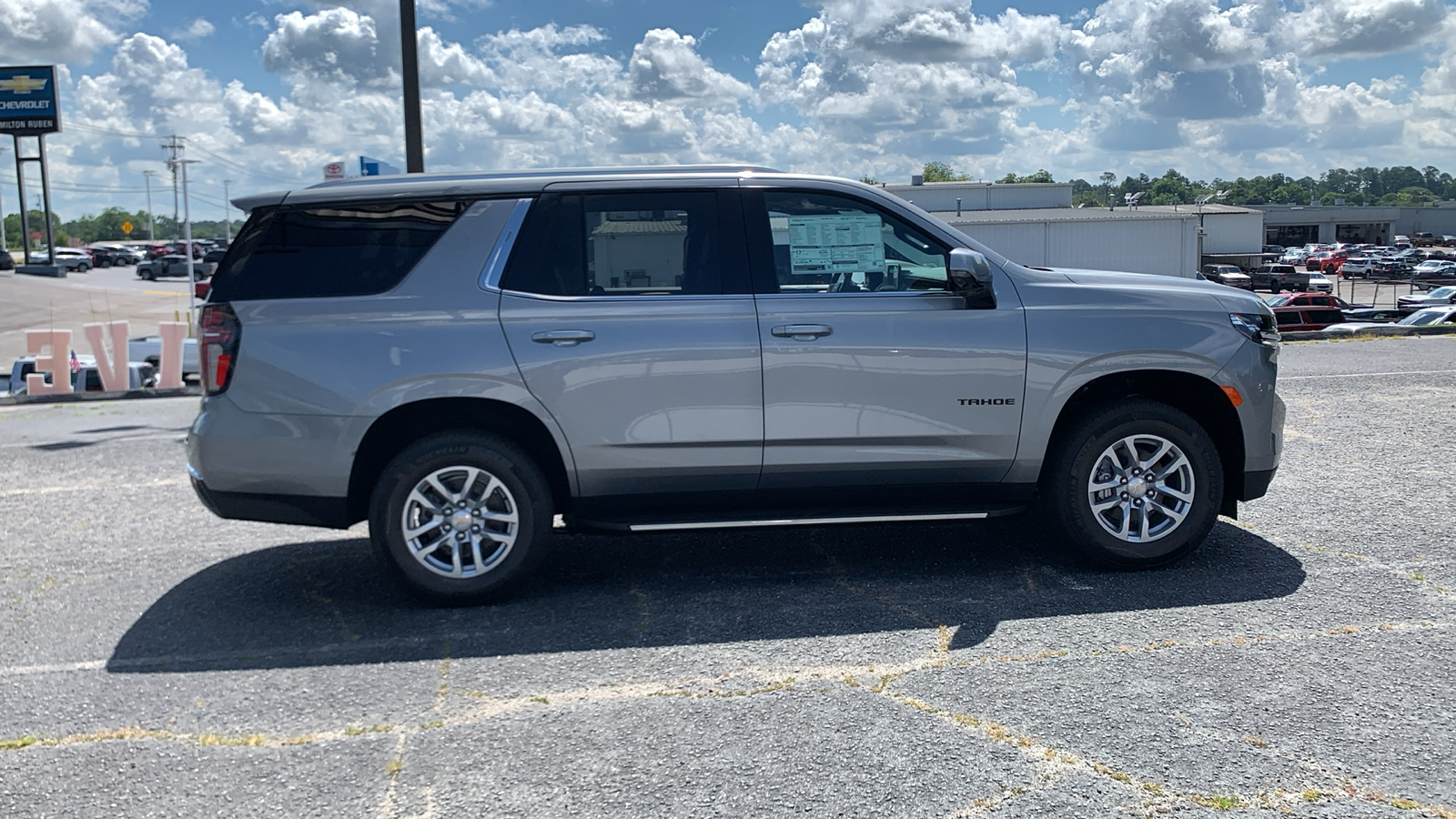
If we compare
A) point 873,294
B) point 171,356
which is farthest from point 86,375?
point 873,294

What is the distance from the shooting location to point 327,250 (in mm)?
5250

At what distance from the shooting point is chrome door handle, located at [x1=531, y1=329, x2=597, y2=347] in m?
5.18

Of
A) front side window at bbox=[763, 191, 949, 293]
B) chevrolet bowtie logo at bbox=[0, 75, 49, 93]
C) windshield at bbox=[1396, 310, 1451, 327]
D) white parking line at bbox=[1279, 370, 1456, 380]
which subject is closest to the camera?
front side window at bbox=[763, 191, 949, 293]

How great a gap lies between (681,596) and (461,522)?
1041 millimetres

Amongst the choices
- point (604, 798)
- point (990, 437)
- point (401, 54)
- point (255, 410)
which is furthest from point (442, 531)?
point (401, 54)

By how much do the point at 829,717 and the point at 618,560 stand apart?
2361mm

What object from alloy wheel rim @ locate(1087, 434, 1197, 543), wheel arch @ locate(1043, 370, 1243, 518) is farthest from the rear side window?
alloy wheel rim @ locate(1087, 434, 1197, 543)

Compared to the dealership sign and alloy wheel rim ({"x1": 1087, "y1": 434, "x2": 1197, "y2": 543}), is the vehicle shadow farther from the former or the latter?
the dealership sign

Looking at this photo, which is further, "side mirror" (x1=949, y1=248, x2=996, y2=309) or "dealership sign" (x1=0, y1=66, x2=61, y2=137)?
"dealership sign" (x1=0, y1=66, x2=61, y2=137)

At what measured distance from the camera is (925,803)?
11.0 feet

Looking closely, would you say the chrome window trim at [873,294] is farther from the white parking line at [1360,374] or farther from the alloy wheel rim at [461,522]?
the white parking line at [1360,374]

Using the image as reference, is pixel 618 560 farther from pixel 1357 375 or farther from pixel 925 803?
pixel 1357 375

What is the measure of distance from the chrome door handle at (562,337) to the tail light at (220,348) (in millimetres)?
1291

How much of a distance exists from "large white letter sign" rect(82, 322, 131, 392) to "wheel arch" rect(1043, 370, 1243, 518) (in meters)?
13.4
